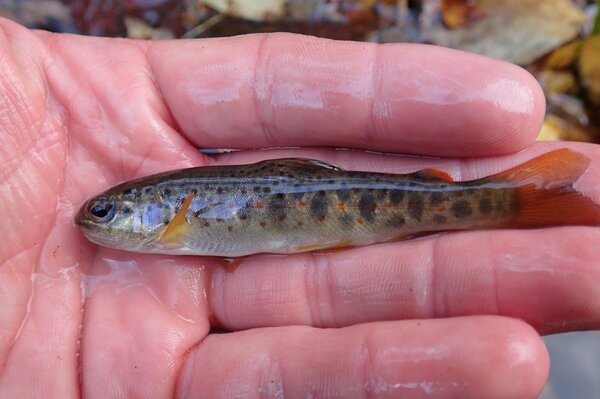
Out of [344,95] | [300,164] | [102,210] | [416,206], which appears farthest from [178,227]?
[416,206]

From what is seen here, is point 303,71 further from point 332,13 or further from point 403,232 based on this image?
point 332,13

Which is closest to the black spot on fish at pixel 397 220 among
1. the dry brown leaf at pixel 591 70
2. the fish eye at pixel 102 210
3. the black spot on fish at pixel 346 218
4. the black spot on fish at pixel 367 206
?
the black spot on fish at pixel 367 206

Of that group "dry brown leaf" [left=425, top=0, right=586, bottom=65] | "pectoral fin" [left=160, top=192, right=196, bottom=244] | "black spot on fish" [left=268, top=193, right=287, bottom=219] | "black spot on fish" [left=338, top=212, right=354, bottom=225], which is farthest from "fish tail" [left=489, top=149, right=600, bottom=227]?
"dry brown leaf" [left=425, top=0, right=586, bottom=65]

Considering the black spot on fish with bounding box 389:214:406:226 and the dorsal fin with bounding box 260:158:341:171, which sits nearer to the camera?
the black spot on fish with bounding box 389:214:406:226

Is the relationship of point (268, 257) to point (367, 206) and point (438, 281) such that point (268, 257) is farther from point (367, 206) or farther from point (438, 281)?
point (438, 281)

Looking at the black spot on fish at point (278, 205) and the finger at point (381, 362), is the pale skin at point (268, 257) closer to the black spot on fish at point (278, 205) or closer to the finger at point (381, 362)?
the finger at point (381, 362)

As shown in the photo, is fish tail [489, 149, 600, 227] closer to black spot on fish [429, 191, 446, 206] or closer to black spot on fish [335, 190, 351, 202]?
black spot on fish [429, 191, 446, 206]
